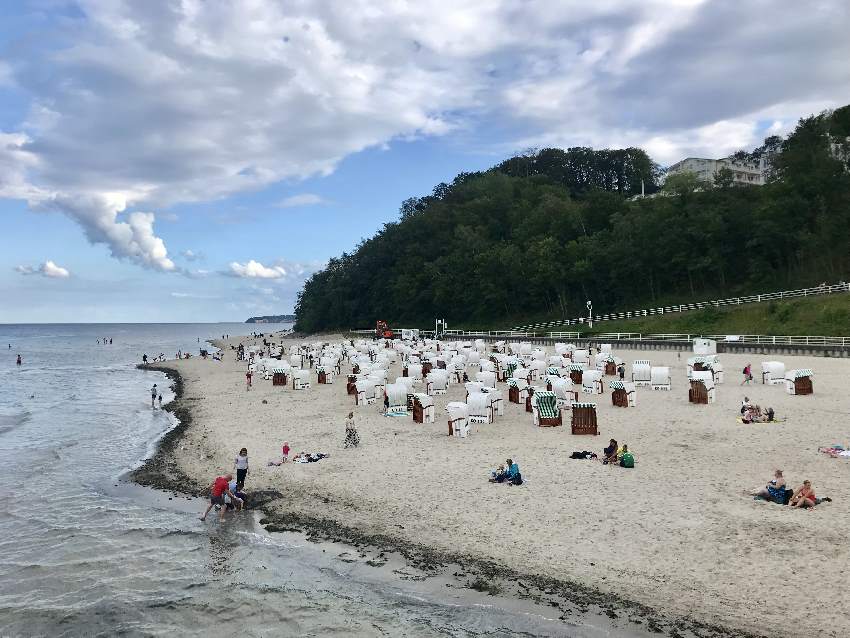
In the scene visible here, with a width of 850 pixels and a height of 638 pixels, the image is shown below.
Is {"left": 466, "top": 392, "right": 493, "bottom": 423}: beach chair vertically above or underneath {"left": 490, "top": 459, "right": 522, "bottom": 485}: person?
above

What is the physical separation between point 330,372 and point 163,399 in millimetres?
9360

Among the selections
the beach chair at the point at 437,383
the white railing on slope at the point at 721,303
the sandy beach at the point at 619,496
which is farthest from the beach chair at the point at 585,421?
the white railing on slope at the point at 721,303

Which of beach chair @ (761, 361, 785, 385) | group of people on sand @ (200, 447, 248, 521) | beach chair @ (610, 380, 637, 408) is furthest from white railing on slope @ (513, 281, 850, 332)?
group of people on sand @ (200, 447, 248, 521)

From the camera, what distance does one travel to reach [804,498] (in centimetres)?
1075

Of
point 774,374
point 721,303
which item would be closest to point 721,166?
point 721,303

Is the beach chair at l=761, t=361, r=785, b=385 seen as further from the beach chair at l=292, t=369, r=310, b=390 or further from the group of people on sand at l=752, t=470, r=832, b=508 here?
the beach chair at l=292, t=369, r=310, b=390

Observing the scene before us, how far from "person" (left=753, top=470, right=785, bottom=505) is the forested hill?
51.1 m

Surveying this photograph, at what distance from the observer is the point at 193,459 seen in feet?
57.7

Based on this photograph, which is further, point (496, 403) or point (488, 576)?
point (496, 403)

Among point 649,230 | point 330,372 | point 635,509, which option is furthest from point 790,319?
point 635,509

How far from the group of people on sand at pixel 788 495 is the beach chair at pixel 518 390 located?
12.3 metres

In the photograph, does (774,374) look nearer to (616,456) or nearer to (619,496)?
(616,456)

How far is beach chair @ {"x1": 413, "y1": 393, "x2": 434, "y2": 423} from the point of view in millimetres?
20547

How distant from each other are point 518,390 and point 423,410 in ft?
17.1
